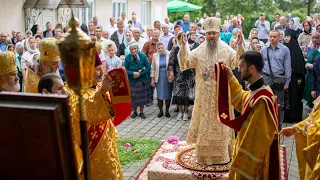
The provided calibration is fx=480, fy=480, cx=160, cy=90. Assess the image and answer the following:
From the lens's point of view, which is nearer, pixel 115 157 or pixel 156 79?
pixel 115 157

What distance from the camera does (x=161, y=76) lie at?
10.8 m

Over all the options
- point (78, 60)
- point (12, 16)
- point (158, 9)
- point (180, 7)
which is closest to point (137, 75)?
point (12, 16)

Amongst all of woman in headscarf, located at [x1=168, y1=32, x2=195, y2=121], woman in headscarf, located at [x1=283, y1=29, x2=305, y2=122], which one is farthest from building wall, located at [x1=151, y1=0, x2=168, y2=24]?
woman in headscarf, located at [x1=283, y1=29, x2=305, y2=122]

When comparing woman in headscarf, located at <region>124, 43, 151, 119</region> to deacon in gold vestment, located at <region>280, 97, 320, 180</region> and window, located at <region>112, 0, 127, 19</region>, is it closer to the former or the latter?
deacon in gold vestment, located at <region>280, 97, 320, 180</region>

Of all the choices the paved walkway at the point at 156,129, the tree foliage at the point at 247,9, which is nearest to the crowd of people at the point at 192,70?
the paved walkway at the point at 156,129

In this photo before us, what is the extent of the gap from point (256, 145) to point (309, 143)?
19.3 inches

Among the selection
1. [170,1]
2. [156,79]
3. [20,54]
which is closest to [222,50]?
[156,79]

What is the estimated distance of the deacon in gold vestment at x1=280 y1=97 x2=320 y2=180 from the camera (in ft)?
14.4

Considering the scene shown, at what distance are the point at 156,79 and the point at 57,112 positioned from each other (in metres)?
8.64

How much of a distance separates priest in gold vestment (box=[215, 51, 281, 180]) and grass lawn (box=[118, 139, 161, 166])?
2.97 m

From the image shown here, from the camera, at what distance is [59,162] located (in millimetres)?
2328

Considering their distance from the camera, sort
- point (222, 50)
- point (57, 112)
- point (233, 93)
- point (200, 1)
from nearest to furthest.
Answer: point (57, 112) → point (233, 93) → point (222, 50) → point (200, 1)

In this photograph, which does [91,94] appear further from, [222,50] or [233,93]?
[222,50]

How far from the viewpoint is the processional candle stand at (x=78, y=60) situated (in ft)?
7.89
